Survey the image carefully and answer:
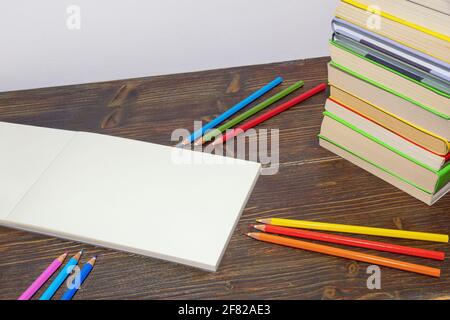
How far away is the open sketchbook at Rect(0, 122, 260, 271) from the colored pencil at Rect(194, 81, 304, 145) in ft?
0.16

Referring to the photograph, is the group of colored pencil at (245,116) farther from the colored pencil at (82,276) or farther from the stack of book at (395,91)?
the colored pencil at (82,276)

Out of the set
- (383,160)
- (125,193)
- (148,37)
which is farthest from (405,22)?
(148,37)

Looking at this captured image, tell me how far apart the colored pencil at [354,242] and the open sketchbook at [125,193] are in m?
0.06

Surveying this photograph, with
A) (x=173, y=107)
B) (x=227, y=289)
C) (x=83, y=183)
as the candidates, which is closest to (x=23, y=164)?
(x=83, y=183)

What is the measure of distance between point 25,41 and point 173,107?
30 cm

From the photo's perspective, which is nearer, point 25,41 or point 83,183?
point 83,183

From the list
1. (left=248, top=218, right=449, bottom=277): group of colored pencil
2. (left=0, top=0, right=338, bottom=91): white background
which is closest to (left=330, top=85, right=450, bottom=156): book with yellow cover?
(left=248, top=218, right=449, bottom=277): group of colored pencil

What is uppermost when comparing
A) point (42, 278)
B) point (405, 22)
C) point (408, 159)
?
point (405, 22)

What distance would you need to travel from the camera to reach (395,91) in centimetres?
71

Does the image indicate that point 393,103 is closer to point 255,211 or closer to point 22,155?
point 255,211

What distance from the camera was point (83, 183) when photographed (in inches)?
31.2
